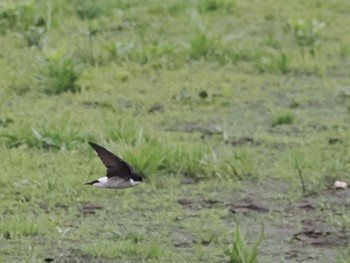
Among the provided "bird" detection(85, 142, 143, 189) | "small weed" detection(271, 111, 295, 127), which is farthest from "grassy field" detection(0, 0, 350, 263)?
"bird" detection(85, 142, 143, 189)

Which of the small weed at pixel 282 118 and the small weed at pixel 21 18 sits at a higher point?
the small weed at pixel 21 18

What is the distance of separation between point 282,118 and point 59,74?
149cm

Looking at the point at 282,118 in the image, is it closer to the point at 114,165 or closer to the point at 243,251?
the point at 243,251

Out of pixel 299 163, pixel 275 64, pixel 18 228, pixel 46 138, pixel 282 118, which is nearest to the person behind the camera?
pixel 18 228

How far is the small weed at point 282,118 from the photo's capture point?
7168 mm

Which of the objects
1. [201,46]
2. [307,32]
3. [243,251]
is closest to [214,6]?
[307,32]

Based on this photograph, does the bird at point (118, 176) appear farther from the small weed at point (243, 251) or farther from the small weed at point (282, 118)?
the small weed at point (282, 118)

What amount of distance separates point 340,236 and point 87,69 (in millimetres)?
3214

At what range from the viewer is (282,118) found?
23.5ft

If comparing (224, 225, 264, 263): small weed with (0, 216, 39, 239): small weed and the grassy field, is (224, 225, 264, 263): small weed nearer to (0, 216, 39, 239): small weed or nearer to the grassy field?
the grassy field

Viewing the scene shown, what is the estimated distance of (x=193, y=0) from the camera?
9758 millimetres

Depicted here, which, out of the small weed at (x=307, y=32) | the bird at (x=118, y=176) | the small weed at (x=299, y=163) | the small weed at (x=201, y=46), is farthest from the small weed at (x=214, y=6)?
the bird at (x=118, y=176)

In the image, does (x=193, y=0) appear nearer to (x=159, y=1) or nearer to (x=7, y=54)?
(x=159, y=1)

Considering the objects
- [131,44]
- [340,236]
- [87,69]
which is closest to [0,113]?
[87,69]
